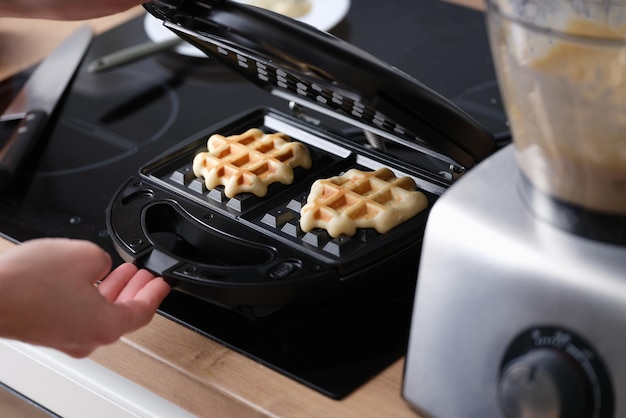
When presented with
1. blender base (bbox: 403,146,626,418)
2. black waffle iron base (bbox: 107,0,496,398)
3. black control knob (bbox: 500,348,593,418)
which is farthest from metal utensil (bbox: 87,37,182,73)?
black control knob (bbox: 500,348,593,418)

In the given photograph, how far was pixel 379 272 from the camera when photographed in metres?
0.86

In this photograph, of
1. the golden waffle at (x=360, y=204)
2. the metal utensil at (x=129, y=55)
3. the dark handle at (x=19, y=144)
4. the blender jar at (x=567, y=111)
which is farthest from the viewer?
the metal utensil at (x=129, y=55)

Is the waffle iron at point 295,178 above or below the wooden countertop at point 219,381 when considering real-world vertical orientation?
above

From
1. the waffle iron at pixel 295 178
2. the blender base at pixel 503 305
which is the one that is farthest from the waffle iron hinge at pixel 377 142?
the blender base at pixel 503 305

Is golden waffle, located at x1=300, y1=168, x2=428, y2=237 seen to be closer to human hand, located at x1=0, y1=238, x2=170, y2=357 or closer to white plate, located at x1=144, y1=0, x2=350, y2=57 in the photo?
human hand, located at x1=0, y1=238, x2=170, y2=357

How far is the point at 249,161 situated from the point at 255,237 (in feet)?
0.46

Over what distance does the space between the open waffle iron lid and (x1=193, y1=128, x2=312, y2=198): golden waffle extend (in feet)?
0.33

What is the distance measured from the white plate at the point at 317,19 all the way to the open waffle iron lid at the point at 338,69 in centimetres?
57

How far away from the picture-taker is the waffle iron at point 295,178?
79cm

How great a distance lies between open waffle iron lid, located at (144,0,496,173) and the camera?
0.77m

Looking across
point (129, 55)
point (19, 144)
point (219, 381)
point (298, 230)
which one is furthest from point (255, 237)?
point (129, 55)

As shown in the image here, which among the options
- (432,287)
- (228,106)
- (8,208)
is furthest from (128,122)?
(432,287)

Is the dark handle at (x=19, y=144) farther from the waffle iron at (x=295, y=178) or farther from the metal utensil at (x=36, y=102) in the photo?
the waffle iron at (x=295, y=178)

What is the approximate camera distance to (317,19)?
151 cm
